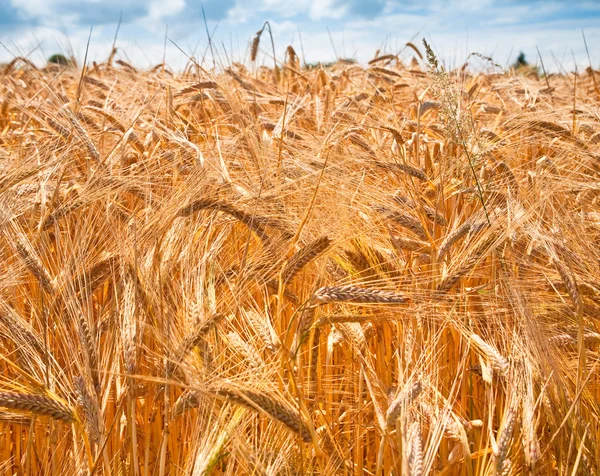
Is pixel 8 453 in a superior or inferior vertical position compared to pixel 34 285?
inferior

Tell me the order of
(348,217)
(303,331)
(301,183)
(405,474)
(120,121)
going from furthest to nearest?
1. (120,121)
2. (301,183)
3. (348,217)
4. (303,331)
5. (405,474)

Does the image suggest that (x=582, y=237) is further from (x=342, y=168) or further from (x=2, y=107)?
(x=2, y=107)

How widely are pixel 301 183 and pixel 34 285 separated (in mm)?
758

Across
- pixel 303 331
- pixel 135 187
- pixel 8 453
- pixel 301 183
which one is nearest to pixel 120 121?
pixel 135 187

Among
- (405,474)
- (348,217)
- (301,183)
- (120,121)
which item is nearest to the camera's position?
(405,474)

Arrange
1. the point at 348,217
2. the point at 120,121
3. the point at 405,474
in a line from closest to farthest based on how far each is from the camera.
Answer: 1. the point at 405,474
2. the point at 348,217
3. the point at 120,121

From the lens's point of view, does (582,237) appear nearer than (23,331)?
No

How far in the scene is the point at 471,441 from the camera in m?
1.28

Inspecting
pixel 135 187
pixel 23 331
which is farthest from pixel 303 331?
pixel 135 187

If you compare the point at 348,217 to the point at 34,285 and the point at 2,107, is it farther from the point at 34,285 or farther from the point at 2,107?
the point at 2,107

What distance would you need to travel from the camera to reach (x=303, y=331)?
112 cm

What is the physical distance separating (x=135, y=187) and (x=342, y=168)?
57 cm

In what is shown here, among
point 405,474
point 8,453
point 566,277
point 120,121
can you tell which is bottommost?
point 8,453

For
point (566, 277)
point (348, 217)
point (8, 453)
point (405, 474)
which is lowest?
Result: point (8, 453)
